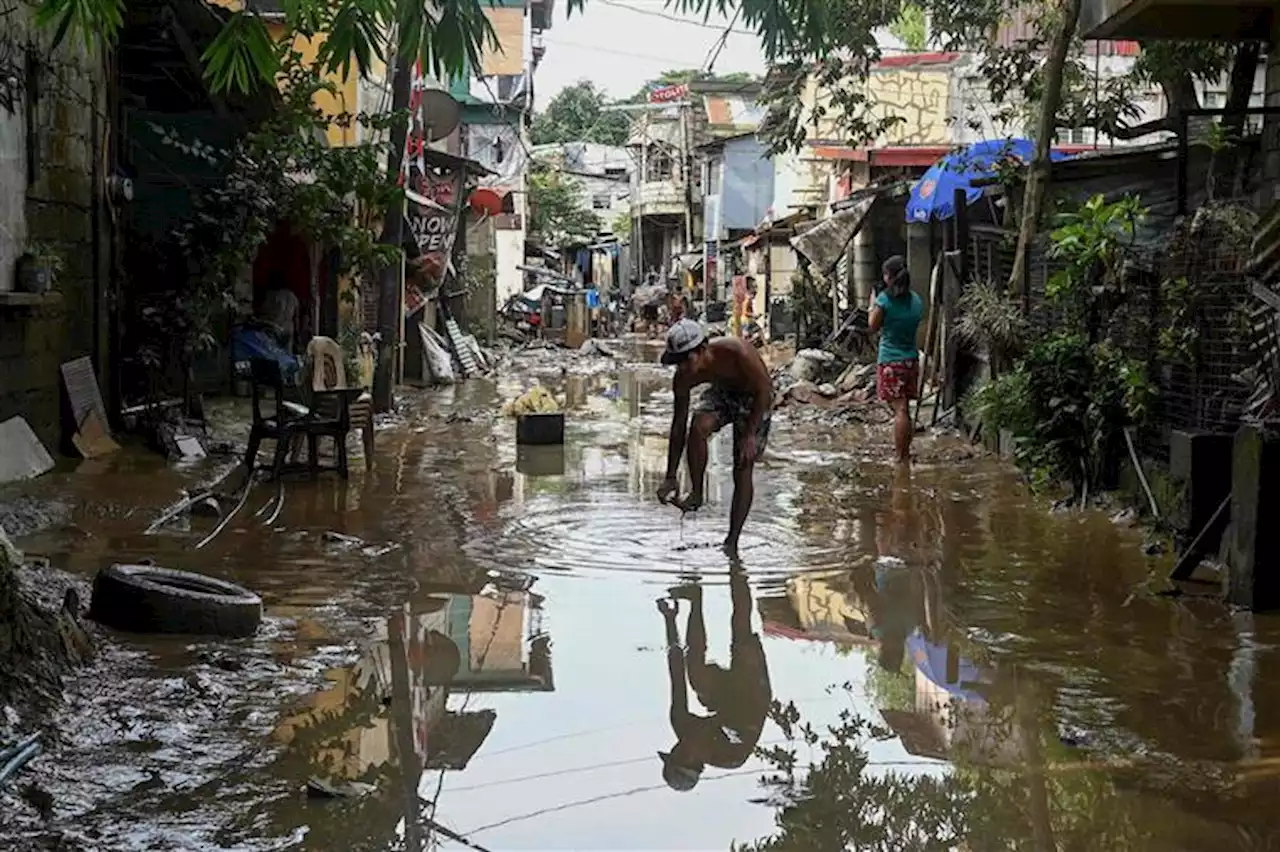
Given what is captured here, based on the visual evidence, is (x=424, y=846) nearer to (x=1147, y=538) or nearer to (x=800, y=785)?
(x=800, y=785)

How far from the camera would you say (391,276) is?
17.9 m

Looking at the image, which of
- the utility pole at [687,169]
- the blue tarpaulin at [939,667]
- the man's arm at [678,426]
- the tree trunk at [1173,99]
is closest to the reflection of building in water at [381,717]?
the blue tarpaulin at [939,667]

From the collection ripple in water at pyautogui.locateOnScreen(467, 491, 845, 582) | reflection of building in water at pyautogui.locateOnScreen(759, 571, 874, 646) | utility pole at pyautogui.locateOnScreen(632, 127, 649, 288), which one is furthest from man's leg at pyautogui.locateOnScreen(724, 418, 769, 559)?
utility pole at pyautogui.locateOnScreen(632, 127, 649, 288)

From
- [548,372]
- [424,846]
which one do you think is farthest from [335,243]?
[548,372]

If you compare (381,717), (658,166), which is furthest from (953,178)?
(658,166)

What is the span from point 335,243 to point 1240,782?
40.9 ft

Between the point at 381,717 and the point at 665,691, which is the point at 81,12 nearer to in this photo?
the point at 381,717

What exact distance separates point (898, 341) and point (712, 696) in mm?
8106

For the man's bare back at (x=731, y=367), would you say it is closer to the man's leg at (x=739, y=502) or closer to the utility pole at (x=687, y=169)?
the man's leg at (x=739, y=502)

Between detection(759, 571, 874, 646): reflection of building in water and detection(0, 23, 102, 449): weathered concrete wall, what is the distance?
6131 millimetres

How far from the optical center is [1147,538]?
9.08 m

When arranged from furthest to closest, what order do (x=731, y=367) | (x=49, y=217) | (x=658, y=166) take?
(x=658, y=166) < (x=49, y=217) < (x=731, y=367)

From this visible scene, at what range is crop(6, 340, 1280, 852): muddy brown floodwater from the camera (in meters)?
4.39

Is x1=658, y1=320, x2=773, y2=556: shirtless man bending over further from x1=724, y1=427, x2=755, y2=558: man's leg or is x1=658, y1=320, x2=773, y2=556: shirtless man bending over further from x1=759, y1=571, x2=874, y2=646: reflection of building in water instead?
x1=759, y1=571, x2=874, y2=646: reflection of building in water
